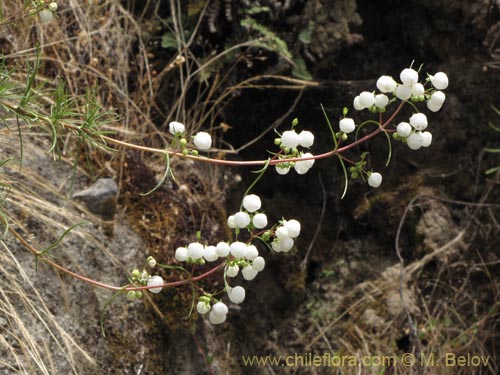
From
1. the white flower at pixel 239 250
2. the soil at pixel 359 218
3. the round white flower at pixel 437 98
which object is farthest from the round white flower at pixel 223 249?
the soil at pixel 359 218

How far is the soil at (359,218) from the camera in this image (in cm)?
246

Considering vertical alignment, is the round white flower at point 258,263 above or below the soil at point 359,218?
above

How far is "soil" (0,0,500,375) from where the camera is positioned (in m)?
2.46

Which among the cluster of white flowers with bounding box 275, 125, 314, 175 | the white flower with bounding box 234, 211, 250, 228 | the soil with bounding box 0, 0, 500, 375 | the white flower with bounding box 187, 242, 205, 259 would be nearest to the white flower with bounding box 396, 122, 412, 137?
the cluster of white flowers with bounding box 275, 125, 314, 175

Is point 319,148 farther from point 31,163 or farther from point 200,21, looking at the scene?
point 31,163

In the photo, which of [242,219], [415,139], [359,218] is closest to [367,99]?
[415,139]

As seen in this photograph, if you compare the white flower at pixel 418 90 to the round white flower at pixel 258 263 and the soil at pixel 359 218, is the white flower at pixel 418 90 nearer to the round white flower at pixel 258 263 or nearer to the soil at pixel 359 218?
the round white flower at pixel 258 263

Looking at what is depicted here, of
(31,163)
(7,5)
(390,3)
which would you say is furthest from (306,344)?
(7,5)

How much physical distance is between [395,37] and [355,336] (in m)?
1.31

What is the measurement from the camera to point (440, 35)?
2.83 metres

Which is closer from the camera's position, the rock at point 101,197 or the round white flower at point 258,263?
the round white flower at point 258,263

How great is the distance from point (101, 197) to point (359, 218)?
1140 mm

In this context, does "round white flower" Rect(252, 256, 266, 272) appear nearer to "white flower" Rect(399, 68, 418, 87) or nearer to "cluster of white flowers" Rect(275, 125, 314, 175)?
"cluster of white flowers" Rect(275, 125, 314, 175)

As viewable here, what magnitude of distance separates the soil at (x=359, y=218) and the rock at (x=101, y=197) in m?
0.06
